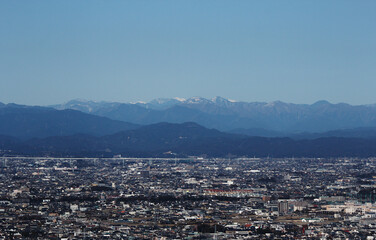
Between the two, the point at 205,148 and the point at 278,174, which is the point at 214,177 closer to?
the point at 278,174

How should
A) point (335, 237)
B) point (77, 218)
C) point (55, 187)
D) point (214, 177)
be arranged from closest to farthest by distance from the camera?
point (335, 237)
point (77, 218)
point (55, 187)
point (214, 177)

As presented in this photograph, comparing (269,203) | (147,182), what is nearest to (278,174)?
(147,182)

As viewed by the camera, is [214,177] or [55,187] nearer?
[55,187]

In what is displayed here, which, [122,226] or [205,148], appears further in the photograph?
[205,148]

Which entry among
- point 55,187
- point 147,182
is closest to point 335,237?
point 55,187

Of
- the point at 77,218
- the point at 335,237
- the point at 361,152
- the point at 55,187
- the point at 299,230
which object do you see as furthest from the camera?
the point at 361,152

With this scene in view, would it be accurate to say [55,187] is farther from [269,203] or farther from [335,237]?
[335,237]
